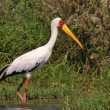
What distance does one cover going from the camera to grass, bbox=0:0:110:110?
11.4 metres

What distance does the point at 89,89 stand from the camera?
11.3m

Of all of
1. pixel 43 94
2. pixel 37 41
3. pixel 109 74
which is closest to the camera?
pixel 109 74

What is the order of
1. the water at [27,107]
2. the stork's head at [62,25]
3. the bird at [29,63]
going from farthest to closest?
the stork's head at [62,25], the bird at [29,63], the water at [27,107]

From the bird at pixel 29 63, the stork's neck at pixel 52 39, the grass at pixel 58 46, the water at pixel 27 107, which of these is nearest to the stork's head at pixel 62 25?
the stork's neck at pixel 52 39

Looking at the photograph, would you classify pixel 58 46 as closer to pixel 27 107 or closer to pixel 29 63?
pixel 29 63

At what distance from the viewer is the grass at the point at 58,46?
447 inches

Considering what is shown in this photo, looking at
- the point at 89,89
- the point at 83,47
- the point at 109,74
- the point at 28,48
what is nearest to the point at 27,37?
the point at 28,48

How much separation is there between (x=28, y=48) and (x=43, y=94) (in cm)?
255

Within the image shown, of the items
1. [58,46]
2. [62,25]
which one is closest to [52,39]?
[62,25]

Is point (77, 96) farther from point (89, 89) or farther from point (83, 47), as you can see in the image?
point (83, 47)

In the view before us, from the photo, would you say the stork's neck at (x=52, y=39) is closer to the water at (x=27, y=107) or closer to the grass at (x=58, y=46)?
the grass at (x=58, y=46)

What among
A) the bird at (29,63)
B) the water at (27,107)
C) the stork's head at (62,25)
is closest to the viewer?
the water at (27,107)

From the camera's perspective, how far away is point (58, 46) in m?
13.2

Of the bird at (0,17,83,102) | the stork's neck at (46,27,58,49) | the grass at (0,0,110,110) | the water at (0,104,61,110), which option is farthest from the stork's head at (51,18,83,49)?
the water at (0,104,61,110)
